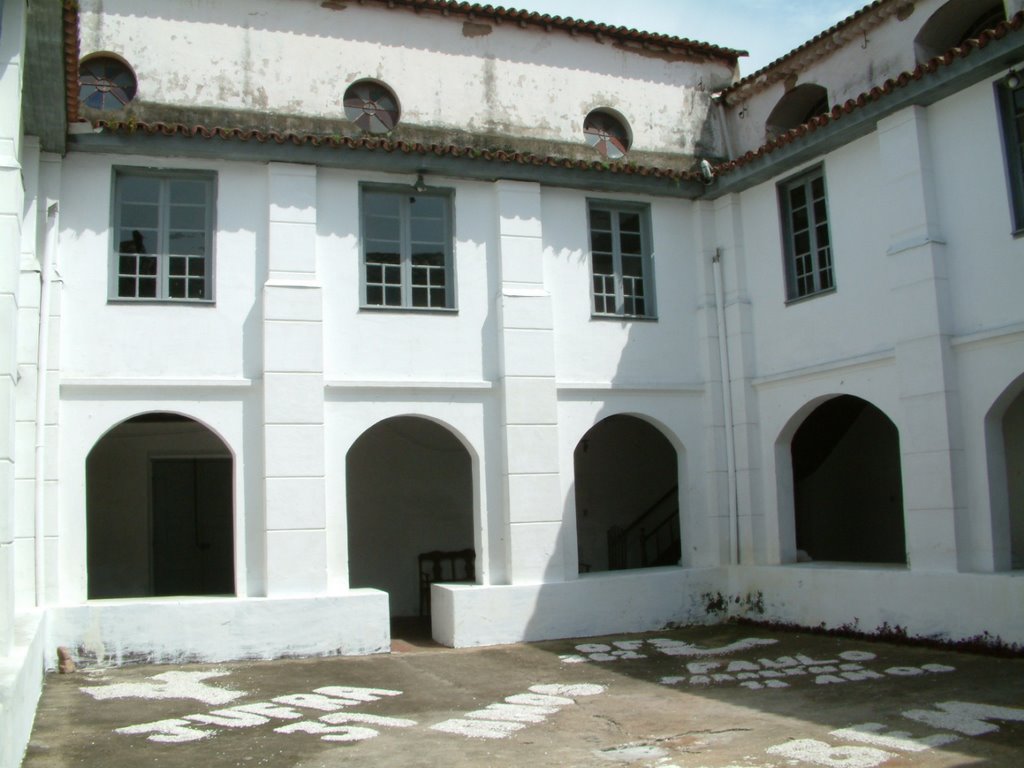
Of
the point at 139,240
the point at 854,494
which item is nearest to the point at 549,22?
the point at 139,240

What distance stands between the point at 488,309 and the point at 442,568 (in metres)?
4.18

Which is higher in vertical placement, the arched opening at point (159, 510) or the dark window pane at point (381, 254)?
the dark window pane at point (381, 254)

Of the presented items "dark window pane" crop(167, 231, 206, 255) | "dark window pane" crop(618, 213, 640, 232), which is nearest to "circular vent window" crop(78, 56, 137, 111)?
"dark window pane" crop(167, 231, 206, 255)

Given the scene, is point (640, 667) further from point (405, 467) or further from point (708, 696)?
point (405, 467)

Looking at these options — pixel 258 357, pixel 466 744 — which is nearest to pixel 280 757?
pixel 466 744

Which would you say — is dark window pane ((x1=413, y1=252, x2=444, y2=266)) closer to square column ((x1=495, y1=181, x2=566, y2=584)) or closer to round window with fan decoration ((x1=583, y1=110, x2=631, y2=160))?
square column ((x1=495, y1=181, x2=566, y2=584))

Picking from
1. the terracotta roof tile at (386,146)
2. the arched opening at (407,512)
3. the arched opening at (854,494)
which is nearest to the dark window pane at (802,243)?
the terracotta roof tile at (386,146)

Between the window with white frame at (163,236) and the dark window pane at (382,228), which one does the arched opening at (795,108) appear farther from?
the window with white frame at (163,236)

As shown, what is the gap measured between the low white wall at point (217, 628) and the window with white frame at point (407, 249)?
3.27 metres

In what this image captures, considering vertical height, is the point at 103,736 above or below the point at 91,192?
below

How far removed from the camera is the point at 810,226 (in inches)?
458

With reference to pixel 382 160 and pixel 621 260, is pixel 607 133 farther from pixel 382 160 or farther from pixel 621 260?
pixel 382 160

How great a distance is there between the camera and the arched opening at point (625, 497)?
15359 mm

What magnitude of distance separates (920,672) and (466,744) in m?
4.19
